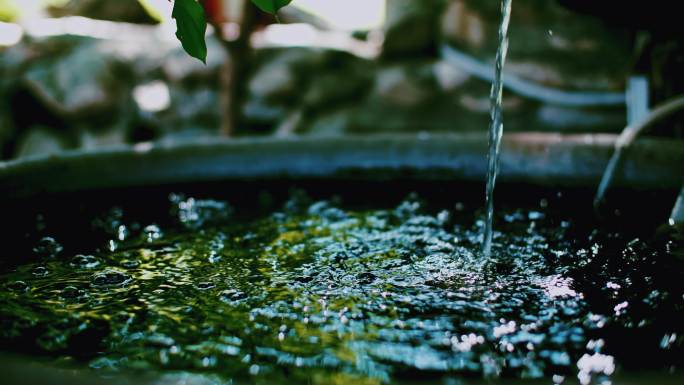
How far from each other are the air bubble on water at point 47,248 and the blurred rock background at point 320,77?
2.31 m

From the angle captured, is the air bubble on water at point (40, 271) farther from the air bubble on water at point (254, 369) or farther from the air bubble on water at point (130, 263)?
the air bubble on water at point (254, 369)

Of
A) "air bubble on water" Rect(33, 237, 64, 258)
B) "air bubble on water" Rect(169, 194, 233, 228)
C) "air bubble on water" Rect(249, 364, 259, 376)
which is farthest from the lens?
"air bubble on water" Rect(169, 194, 233, 228)

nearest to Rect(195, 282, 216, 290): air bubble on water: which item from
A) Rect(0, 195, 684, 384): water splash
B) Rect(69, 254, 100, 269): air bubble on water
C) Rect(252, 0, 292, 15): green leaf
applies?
Rect(0, 195, 684, 384): water splash

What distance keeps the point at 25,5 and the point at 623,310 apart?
741 cm

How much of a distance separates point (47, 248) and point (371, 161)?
1047 mm

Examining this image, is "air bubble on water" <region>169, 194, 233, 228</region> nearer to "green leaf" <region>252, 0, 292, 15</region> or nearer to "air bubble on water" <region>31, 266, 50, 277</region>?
"air bubble on water" <region>31, 266, 50, 277</region>

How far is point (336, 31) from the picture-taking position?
5.34 m

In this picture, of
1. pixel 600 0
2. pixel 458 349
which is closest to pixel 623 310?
pixel 458 349

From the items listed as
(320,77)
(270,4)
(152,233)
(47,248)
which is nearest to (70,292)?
(47,248)

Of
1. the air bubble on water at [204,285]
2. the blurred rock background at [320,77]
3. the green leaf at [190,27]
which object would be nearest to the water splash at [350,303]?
the air bubble on water at [204,285]

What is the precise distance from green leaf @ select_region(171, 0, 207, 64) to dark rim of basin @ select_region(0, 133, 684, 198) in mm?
984

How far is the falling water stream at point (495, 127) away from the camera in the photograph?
5.79 feet

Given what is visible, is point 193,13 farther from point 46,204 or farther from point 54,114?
point 54,114

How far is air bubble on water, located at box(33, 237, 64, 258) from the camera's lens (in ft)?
5.39
